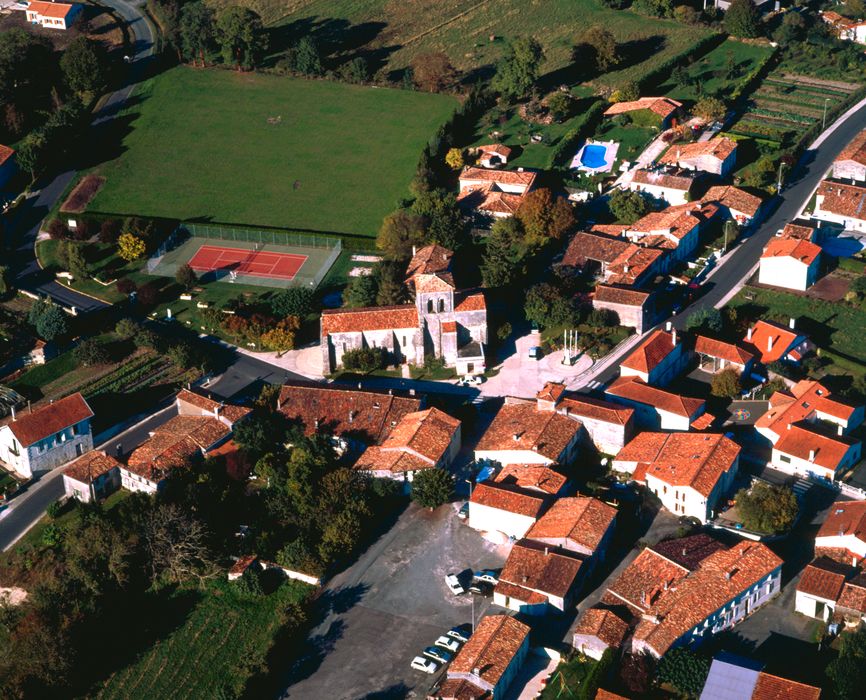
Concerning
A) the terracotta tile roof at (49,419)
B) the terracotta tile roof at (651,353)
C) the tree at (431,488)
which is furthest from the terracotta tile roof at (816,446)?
the terracotta tile roof at (49,419)

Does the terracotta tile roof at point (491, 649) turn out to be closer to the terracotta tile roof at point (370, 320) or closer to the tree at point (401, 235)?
the terracotta tile roof at point (370, 320)

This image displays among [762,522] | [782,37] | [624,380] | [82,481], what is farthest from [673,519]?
[782,37]

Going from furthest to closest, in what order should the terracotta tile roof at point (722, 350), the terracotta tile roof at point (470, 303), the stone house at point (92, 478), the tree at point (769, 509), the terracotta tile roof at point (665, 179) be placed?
the terracotta tile roof at point (665, 179) → the terracotta tile roof at point (470, 303) → the terracotta tile roof at point (722, 350) → the stone house at point (92, 478) → the tree at point (769, 509)

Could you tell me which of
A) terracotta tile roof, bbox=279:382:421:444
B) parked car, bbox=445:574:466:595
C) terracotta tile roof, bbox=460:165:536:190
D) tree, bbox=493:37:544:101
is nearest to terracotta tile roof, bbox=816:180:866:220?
terracotta tile roof, bbox=460:165:536:190

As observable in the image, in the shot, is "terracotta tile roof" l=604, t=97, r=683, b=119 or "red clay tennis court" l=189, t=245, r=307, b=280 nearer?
"red clay tennis court" l=189, t=245, r=307, b=280

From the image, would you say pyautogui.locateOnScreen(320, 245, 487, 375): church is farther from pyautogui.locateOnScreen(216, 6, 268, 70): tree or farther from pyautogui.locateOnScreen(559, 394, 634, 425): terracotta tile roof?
pyautogui.locateOnScreen(216, 6, 268, 70): tree

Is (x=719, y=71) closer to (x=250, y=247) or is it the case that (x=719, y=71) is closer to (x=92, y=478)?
(x=250, y=247)

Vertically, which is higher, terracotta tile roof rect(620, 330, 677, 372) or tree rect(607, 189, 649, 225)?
tree rect(607, 189, 649, 225)

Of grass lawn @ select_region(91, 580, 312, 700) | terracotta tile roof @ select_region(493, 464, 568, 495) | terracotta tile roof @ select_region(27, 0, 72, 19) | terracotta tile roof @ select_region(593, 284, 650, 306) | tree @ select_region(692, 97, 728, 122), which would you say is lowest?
grass lawn @ select_region(91, 580, 312, 700)

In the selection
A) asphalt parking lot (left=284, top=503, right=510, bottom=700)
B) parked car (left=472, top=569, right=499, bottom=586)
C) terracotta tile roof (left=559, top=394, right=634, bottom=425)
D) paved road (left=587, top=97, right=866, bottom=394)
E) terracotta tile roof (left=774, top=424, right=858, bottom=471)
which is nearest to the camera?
asphalt parking lot (left=284, top=503, right=510, bottom=700)
